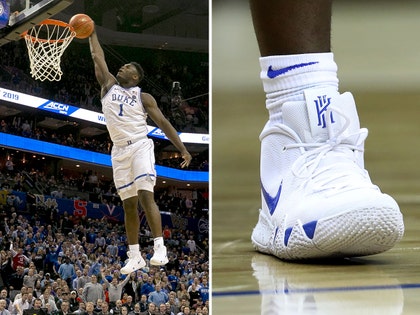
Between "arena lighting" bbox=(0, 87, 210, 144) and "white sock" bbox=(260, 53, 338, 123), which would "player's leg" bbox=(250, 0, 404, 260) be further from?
"arena lighting" bbox=(0, 87, 210, 144)

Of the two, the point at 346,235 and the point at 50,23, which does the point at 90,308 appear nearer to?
the point at 50,23

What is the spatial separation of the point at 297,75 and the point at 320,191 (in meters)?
0.14

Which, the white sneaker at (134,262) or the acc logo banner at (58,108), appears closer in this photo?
the white sneaker at (134,262)

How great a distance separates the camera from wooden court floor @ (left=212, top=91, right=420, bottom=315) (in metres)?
0.47

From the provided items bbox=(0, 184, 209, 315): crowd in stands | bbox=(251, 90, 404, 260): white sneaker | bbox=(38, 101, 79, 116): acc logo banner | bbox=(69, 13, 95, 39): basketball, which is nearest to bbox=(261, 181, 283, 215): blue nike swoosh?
bbox=(251, 90, 404, 260): white sneaker

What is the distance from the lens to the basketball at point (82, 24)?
1.48 metres

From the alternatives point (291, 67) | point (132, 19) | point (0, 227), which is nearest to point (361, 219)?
point (291, 67)

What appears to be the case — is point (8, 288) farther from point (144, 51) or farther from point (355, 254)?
point (355, 254)

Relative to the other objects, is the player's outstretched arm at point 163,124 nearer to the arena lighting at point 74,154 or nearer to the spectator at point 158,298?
the arena lighting at point 74,154

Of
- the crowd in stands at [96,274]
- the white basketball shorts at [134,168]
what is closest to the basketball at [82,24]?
the white basketball shorts at [134,168]

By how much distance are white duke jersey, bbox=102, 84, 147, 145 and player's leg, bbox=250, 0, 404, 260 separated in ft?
2.00

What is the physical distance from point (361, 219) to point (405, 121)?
0.94 m

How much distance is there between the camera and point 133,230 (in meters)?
1.33

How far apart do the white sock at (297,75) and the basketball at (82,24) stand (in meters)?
0.85
